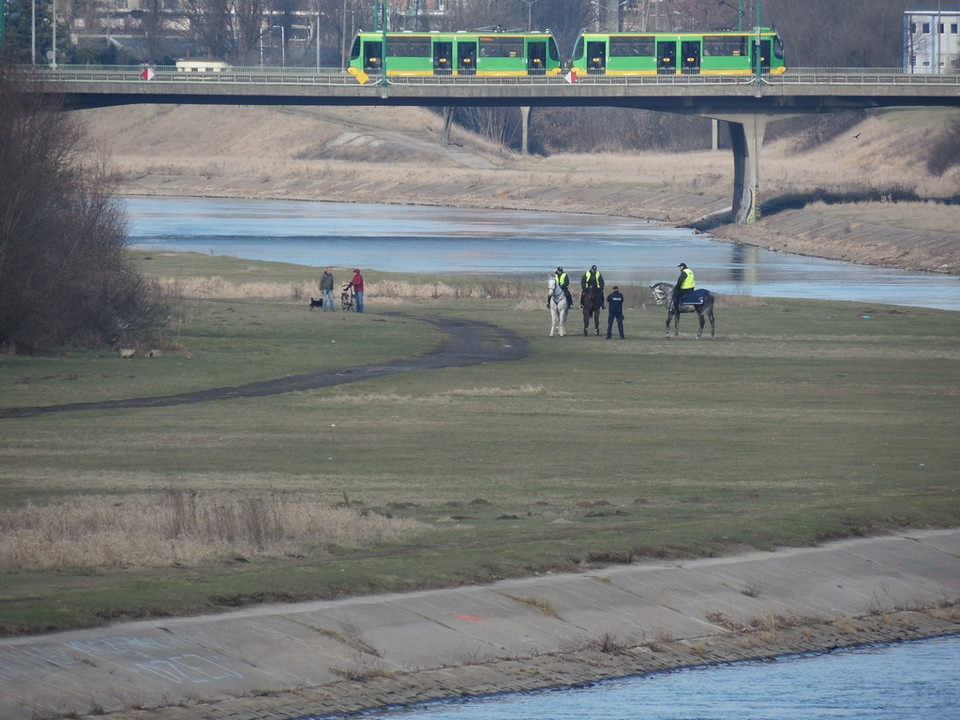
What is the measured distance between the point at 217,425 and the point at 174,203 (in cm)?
11958

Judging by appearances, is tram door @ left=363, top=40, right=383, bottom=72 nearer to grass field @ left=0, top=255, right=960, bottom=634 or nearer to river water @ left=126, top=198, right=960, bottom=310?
river water @ left=126, top=198, right=960, bottom=310

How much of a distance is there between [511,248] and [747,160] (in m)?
24.1

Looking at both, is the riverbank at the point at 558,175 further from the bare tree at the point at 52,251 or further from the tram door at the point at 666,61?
the bare tree at the point at 52,251

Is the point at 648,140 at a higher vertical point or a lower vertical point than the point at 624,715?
higher

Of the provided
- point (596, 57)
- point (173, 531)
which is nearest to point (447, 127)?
point (596, 57)

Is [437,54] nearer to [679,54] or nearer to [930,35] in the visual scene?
[679,54]

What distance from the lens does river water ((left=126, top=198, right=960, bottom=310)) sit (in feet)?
236

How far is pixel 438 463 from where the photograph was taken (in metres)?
24.3

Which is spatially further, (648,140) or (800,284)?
(648,140)

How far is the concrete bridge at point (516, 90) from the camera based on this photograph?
10100 centimetres

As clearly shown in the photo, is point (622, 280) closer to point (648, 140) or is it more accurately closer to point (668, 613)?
point (668, 613)

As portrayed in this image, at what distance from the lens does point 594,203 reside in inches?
5379

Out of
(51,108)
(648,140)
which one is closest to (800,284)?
(51,108)

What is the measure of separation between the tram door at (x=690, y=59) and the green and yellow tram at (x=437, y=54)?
1068 cm
